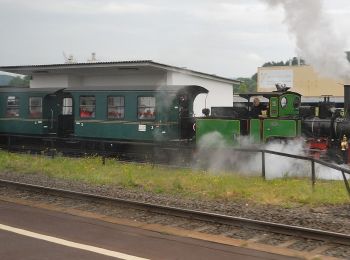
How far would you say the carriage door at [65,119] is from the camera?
20547 mm

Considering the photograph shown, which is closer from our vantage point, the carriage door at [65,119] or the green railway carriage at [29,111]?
the green railway carriage at [29,111]

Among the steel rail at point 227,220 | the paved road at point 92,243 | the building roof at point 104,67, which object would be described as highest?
the building roof at point 104,67

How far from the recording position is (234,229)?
22.8 feet

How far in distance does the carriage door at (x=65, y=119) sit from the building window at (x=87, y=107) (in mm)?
2079

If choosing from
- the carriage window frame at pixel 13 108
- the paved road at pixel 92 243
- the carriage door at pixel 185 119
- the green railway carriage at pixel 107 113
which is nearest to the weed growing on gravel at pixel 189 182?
the green railway carriage at pixel 107 113

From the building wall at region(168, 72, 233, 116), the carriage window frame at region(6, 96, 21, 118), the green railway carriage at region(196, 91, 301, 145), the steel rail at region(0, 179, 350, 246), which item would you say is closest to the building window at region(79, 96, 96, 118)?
the carriage window frame at region(6, 96, 21, 118)

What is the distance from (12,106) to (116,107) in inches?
240

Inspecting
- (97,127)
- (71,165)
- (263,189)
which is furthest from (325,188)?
(97,127)

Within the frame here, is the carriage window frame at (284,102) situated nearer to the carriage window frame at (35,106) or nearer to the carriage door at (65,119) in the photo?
the carriage door at (65,119)

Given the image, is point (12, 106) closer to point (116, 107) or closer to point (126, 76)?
point (116, 107)

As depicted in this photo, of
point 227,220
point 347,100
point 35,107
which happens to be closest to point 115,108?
point 35,107

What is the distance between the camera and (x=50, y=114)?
2042 cm

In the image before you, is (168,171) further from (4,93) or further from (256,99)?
(4,93)

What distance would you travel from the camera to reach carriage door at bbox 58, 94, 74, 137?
2055 cm
